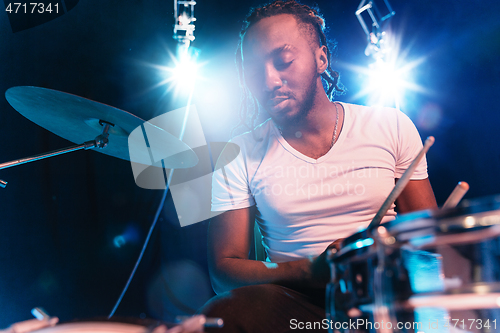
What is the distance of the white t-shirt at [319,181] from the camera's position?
1.06 meters

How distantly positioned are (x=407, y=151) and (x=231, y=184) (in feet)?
2.26

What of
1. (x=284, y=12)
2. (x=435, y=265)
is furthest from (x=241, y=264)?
(x=284, y=12)

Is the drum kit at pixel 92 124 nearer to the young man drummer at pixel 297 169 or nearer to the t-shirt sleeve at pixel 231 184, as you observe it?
the t-shirt sleeve at pixel 231 184

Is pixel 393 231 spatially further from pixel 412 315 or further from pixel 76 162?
pixel 76 162

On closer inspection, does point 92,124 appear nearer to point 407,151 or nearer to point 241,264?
point 241,264

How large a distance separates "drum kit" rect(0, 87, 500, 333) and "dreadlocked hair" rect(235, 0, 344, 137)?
0.90m

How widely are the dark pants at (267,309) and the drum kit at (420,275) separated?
7.4 inches

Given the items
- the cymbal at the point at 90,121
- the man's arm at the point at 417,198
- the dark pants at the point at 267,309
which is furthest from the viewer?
the man's arm at the point at 417,198

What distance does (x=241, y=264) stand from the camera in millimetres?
973

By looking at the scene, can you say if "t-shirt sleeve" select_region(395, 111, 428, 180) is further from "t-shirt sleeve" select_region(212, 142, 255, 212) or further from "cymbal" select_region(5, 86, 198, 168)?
"cymbal" select_region(5, 86, 198, 168)

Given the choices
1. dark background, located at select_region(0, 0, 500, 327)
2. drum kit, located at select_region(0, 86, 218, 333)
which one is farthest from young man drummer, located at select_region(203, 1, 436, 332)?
dark background, located at select_region(0, 0, 500, 327)

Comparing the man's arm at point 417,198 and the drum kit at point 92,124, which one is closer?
the drum kit at point 92,124

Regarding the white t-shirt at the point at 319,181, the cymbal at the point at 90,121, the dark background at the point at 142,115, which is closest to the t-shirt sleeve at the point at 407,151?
the white t-shirt at the point at 319,181

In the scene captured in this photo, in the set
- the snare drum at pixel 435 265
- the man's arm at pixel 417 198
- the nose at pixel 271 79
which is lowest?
the man's arm at pixel 417 198
